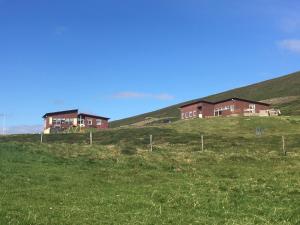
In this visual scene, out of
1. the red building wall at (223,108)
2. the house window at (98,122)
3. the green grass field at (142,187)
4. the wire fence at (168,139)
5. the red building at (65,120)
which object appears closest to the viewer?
the green grass field at (142,187)

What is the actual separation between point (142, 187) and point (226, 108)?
121 m

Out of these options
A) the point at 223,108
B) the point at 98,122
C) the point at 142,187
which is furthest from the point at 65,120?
the point at 142,187

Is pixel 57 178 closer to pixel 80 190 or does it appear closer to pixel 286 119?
pixel 80 190

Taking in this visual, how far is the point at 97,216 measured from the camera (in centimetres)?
1827

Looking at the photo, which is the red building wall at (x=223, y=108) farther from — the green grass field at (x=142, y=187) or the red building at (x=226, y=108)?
the green grass field at (x=142, y=187)

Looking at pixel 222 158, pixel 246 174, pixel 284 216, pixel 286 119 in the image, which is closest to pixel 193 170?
pixel 246 174

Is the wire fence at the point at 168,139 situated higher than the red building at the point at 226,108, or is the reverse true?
the red building at the point at 226,108

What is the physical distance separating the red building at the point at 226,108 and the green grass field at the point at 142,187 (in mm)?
99021

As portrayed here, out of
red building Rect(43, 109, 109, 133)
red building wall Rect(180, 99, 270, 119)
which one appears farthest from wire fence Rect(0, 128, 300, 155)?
red building wall Rect(180, 99, 270, 119)

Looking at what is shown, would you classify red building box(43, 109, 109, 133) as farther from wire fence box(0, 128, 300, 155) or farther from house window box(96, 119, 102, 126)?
wire fence box(0, 128, 300, 155)

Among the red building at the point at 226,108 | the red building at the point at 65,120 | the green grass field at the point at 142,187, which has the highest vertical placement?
the red building at the point at 226,108

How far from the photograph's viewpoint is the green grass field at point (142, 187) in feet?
60.1

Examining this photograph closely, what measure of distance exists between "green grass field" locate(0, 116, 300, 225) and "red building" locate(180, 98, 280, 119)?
9902cm

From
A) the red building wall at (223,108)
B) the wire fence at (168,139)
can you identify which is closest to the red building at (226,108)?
the red building wall at (223,108)
